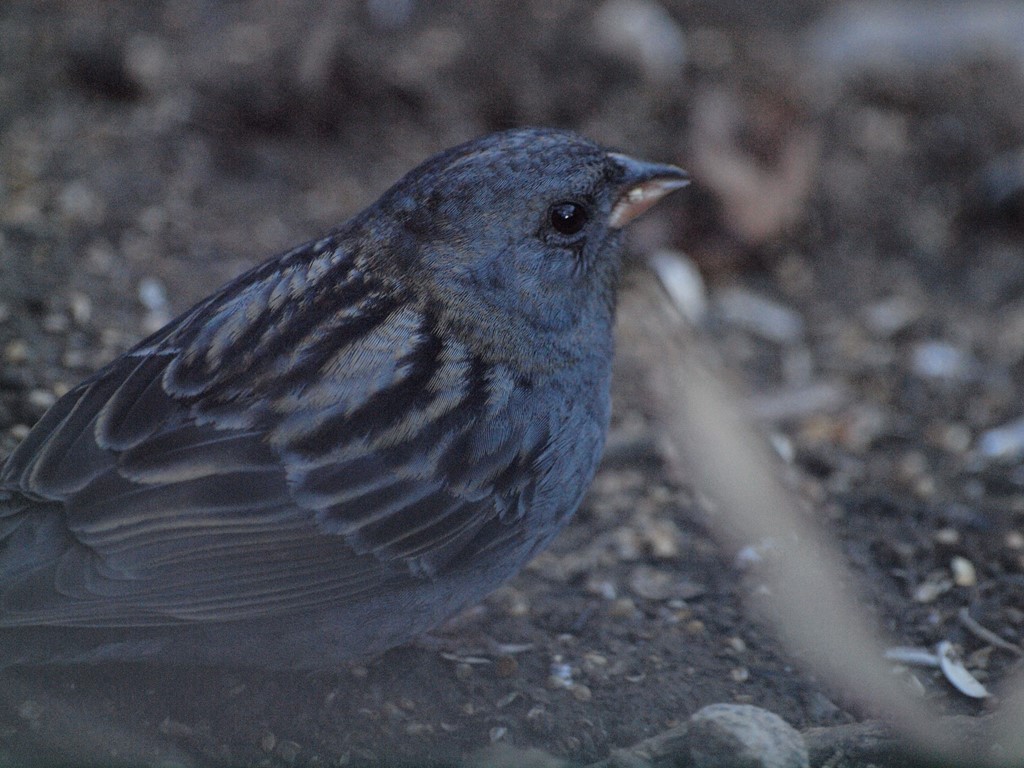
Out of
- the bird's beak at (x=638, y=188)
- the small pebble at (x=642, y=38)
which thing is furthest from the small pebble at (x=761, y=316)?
the bird's beak at (x=638, y=188)

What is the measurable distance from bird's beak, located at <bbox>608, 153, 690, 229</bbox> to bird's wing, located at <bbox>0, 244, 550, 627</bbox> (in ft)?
1.65

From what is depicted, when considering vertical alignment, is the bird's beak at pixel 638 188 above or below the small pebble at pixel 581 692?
above

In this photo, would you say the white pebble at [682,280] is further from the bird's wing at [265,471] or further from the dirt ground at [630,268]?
the bird's wing at [265,471]

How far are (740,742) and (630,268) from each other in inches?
86.7

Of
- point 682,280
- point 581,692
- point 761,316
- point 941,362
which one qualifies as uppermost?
point 682,280

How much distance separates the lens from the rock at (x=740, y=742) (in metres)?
2.54

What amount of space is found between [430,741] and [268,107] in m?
2.79

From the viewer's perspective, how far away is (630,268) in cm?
446

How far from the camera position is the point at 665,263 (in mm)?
4680

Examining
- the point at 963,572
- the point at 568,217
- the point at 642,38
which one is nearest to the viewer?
the point at 568,217

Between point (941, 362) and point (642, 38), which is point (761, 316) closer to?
point (941, 362)

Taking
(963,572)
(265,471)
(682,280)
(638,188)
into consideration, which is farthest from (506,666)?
(682,280)

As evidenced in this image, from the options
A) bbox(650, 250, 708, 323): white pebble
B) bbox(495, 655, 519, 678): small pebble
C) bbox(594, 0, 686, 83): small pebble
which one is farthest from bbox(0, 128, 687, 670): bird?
bbox(594, 0, 686, 83): small pebble

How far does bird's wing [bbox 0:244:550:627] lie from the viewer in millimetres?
2547
